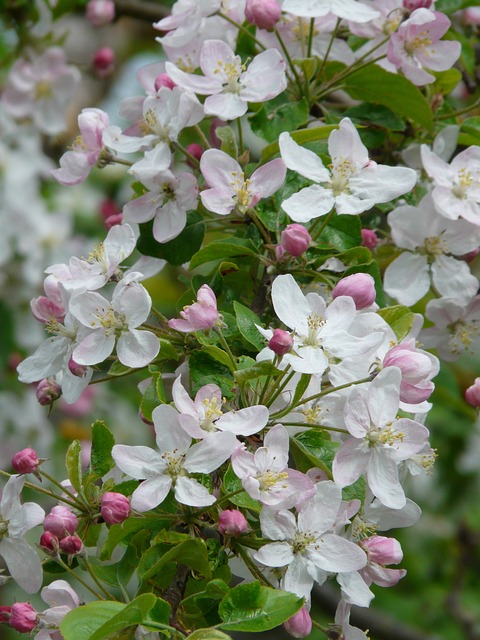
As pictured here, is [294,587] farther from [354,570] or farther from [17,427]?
[17,427]

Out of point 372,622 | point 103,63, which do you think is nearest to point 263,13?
point 103,63

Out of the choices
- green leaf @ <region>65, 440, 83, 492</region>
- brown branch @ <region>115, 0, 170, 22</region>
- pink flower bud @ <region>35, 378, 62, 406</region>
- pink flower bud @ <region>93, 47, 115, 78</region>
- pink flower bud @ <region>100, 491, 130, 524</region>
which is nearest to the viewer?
pink flower bud @ <region>100, 491, 130, 524</region>

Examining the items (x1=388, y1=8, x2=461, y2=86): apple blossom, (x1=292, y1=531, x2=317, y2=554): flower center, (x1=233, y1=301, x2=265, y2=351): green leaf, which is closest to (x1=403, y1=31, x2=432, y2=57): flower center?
(x1=388, y1=8, x2=461, y2=86): apple blossom

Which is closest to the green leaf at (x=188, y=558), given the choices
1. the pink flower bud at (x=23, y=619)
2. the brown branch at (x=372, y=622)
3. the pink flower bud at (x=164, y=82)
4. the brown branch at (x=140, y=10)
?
the pink flower bud at (x=23, y=619)

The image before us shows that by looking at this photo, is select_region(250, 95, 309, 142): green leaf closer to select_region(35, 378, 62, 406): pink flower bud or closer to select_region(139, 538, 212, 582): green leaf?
select_region(35, 378, 62, 406): pink flower bud

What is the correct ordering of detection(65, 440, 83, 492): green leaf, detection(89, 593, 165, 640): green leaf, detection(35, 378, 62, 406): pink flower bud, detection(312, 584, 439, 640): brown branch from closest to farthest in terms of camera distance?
detection(89, 593, 165, 640): green leaf → detection(65, 440, 83, 492): green leaf → detection(35, 378, 62, 406): pink flower bud → detection(312, 584, 439, 640): brown branch

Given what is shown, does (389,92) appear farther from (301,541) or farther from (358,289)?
(301,541)
